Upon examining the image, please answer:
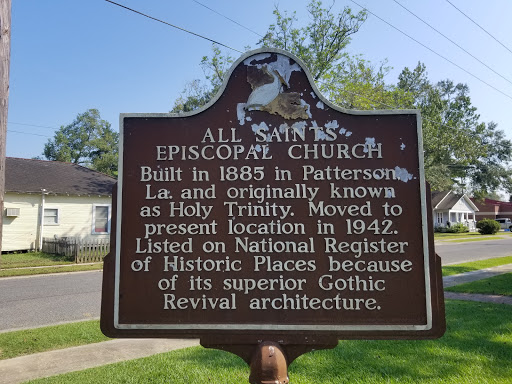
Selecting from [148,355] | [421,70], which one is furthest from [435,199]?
[148,355]

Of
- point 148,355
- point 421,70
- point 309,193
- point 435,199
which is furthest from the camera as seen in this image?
point 435,199

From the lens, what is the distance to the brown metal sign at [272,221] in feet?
7.72

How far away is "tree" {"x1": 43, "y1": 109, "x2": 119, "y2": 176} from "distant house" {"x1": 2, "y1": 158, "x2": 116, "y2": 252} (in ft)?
105

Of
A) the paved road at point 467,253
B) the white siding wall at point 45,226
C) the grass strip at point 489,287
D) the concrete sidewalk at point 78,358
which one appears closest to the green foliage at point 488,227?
the paved road at point 467,253

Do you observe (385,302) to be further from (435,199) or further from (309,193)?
(435,199)

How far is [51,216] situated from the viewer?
748 inches

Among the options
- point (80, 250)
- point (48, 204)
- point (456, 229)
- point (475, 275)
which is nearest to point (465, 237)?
point (456, 229)

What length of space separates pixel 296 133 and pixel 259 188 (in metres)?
0.44

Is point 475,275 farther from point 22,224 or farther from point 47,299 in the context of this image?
point 22,224

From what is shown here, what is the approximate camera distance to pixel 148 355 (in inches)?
189

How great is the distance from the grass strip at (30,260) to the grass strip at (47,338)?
9.55 meters

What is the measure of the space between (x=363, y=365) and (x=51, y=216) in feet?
60.9

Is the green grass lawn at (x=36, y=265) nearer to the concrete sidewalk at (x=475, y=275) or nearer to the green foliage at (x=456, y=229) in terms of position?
the concrete sidewalk at (x=475, y=275)

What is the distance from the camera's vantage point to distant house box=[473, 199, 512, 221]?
2470 inches
